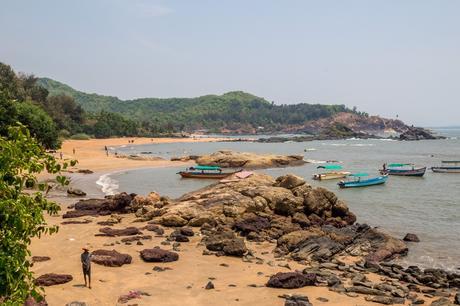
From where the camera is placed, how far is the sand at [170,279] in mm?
16547

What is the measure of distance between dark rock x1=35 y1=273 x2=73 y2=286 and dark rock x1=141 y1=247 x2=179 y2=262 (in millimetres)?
4031

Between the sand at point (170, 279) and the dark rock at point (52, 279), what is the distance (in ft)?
0.78

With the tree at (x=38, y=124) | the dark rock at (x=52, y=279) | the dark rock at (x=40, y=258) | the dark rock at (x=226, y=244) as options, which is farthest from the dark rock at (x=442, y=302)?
the tree at (x=38, y=124)

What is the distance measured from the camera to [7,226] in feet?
23.2

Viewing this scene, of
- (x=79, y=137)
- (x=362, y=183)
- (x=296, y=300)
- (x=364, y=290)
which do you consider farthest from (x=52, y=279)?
(x=79, y=137)

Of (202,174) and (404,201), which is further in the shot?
(202,174)

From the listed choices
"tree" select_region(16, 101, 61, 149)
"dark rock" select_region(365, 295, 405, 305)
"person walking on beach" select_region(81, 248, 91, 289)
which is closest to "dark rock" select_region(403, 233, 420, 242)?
"dark rock" select_region(365, 295, 405, 305)

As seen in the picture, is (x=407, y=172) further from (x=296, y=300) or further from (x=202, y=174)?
(x=296, y=300)

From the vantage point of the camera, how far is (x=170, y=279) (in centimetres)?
1881

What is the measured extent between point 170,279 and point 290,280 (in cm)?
511

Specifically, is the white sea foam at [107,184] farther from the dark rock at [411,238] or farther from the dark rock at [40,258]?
the dark rock at [411,238]

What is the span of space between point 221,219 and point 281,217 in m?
4.42

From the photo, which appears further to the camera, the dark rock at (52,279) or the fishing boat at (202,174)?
the fishing boat at (202,174)

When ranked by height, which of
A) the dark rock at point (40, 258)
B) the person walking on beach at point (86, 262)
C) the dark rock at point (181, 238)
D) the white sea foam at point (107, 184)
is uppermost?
the person walking on beach at point (86, 262)
